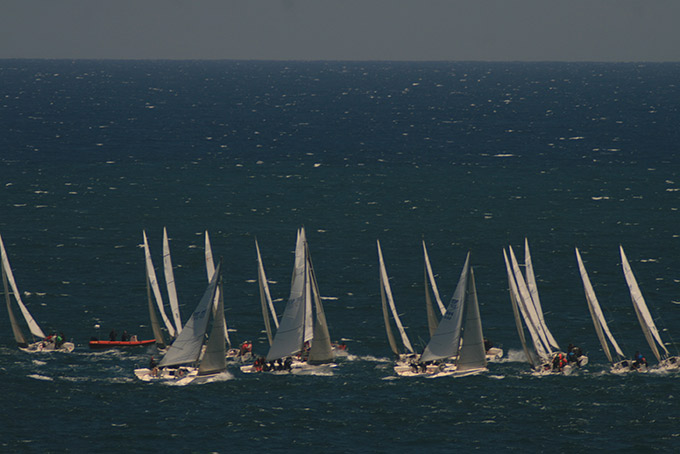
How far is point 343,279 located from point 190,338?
27.2 meters

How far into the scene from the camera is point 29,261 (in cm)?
Result: 9994

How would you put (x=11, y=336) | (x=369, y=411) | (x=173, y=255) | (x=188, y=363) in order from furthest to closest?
(x=173, y=255)
(x=11, y=336)
(x=188, y=363)
(x=369, y=411)

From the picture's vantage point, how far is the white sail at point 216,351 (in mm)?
70688

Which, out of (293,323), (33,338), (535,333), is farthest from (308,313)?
(33,338)

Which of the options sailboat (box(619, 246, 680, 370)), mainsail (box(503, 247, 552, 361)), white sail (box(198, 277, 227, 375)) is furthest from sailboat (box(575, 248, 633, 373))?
white sail (box(198, 277, 227, 375))

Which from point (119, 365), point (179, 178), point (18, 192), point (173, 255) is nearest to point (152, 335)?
point (119, 365)

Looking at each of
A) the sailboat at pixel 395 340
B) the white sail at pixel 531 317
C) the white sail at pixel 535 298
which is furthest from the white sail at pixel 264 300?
the white sail at pixel 535 298

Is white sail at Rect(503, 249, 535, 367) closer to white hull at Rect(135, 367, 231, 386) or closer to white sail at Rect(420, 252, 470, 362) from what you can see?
white sail at Rect(420, 252, 470, 362)

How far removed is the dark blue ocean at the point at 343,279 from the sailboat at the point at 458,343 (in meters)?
1.44

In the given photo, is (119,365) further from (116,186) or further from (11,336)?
(116,186)

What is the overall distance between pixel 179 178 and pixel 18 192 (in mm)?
26764

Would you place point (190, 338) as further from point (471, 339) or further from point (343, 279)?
point (343, 279)

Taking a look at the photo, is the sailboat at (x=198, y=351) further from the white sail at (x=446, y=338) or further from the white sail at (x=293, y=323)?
the white sail at (x=446, y=338)

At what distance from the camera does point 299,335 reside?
73.2 m
